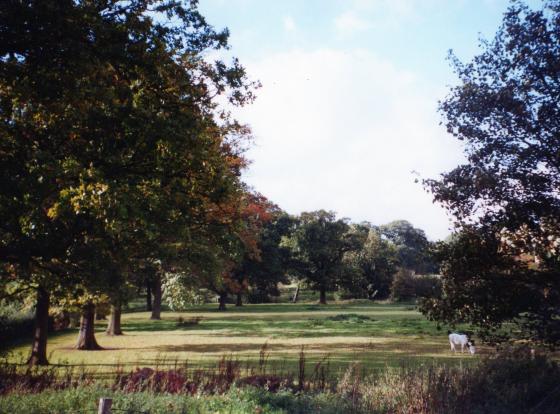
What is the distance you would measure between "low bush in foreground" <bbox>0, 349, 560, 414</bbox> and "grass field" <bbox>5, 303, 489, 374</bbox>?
73.8 inches

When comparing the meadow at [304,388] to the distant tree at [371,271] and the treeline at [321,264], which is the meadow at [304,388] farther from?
the distant tree at [371,271]

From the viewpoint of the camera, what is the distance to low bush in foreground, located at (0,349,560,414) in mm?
10734

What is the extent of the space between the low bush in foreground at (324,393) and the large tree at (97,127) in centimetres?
401

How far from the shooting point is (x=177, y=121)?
12.3 meters

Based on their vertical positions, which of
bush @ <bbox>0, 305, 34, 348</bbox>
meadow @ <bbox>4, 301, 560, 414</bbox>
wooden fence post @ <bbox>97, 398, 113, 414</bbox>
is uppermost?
wooden fence post @ <bbox>97, 398, 113, 414</bbox>

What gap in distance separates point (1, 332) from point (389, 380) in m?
26.2

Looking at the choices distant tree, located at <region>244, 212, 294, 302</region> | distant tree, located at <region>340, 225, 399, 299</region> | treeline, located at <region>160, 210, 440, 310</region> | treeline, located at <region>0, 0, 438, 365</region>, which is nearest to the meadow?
treeline, located at <region>0, 0, 438, 365</region>

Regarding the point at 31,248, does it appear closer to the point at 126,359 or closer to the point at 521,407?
the point at 126,359

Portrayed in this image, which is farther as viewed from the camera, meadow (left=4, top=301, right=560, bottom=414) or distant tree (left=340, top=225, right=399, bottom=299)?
distant tree (left=340, top=225, right=399, bottom=299)

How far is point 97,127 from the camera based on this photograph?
12.4m

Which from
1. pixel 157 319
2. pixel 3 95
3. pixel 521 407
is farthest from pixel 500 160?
pixel 157 319

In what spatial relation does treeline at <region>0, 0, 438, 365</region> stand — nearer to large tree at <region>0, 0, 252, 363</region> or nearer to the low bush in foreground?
large tree at <region>0, 0, 252, 363</region>

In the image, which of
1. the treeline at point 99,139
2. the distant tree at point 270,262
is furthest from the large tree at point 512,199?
the distant tree at point 270,262

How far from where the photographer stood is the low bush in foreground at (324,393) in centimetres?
1073
